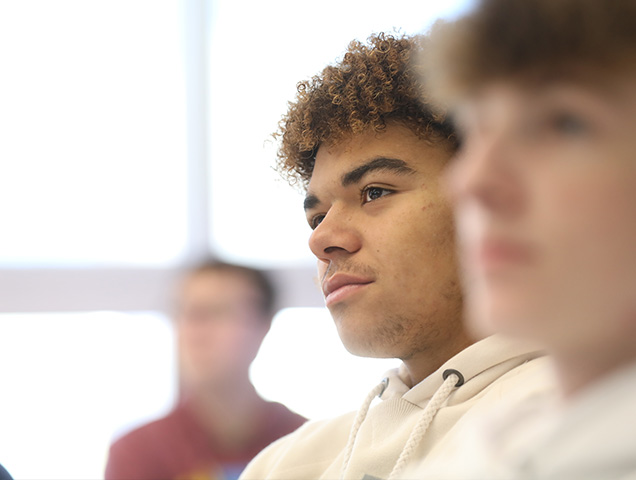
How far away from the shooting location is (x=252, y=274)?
227 centimetres

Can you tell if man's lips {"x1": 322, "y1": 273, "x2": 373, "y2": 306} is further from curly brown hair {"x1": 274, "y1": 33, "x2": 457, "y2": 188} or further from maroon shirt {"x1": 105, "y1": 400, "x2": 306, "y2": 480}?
maroon shirt {"x1": 105, "y1": 400, "x2": 306, "y2": 480}

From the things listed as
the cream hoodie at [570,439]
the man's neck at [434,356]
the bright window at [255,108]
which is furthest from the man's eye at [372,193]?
the bright window at [255,108]

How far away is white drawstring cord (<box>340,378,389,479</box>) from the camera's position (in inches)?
35.7

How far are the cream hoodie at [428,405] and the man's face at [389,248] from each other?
8cm

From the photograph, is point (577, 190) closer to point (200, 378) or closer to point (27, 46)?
point (200, 378)

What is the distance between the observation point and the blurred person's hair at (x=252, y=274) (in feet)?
7.42

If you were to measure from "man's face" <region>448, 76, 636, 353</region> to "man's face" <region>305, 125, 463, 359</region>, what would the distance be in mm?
567

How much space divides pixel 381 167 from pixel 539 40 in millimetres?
642

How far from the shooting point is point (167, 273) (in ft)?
9.59

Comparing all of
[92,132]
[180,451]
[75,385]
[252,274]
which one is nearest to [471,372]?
[180,451]

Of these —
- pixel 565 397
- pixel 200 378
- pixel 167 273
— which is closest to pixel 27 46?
pixel 167 273

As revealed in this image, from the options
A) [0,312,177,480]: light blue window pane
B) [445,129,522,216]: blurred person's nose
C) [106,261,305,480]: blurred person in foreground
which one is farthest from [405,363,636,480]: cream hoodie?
[0,312,177,480]: light blue window pane

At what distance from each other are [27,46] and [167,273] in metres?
1.02

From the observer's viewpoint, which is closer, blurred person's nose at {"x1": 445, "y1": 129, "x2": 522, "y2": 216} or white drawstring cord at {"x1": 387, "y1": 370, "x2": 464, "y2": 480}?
blurred person's nose at {"x1": 445, "y1": 129, "x2": 522, "y2": 216}
